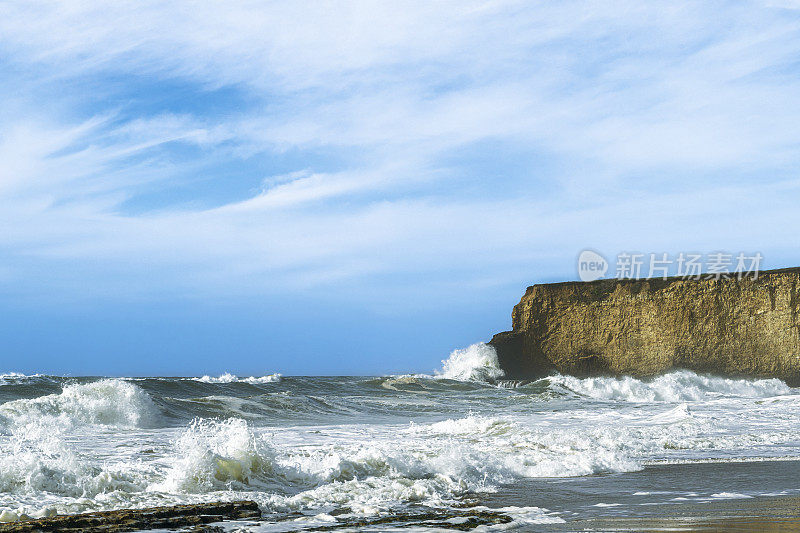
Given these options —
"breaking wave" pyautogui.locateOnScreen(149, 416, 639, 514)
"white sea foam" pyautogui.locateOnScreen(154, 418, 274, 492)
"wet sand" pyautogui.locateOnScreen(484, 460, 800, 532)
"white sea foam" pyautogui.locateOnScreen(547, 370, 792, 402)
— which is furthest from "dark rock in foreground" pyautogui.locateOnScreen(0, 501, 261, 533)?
"white sea foam" pyautogui.locateOnScreen(547, 370, 792, 402)

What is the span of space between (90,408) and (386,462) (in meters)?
7.62

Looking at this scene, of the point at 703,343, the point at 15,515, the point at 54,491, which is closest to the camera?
the point at 15,515

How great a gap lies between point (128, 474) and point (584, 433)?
280 inches

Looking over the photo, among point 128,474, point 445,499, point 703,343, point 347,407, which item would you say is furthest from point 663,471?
point 703,343

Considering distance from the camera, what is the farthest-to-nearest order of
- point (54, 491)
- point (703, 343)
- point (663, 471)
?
point (703, 343) → point (663, 471) → point (54, 491)

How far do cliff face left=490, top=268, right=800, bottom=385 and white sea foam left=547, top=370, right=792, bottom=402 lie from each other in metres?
0.69

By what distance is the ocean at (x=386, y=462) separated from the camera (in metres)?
5.77

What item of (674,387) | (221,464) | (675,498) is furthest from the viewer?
(674,387)

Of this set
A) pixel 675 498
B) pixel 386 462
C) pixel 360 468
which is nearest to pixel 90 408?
pixel 360 468

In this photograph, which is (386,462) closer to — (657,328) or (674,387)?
(674,387)

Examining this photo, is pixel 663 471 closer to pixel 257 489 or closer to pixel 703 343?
pixel 257 489

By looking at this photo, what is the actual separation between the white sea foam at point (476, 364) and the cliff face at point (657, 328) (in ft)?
1.79

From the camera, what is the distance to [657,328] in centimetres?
3191

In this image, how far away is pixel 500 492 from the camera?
695 centimetres
